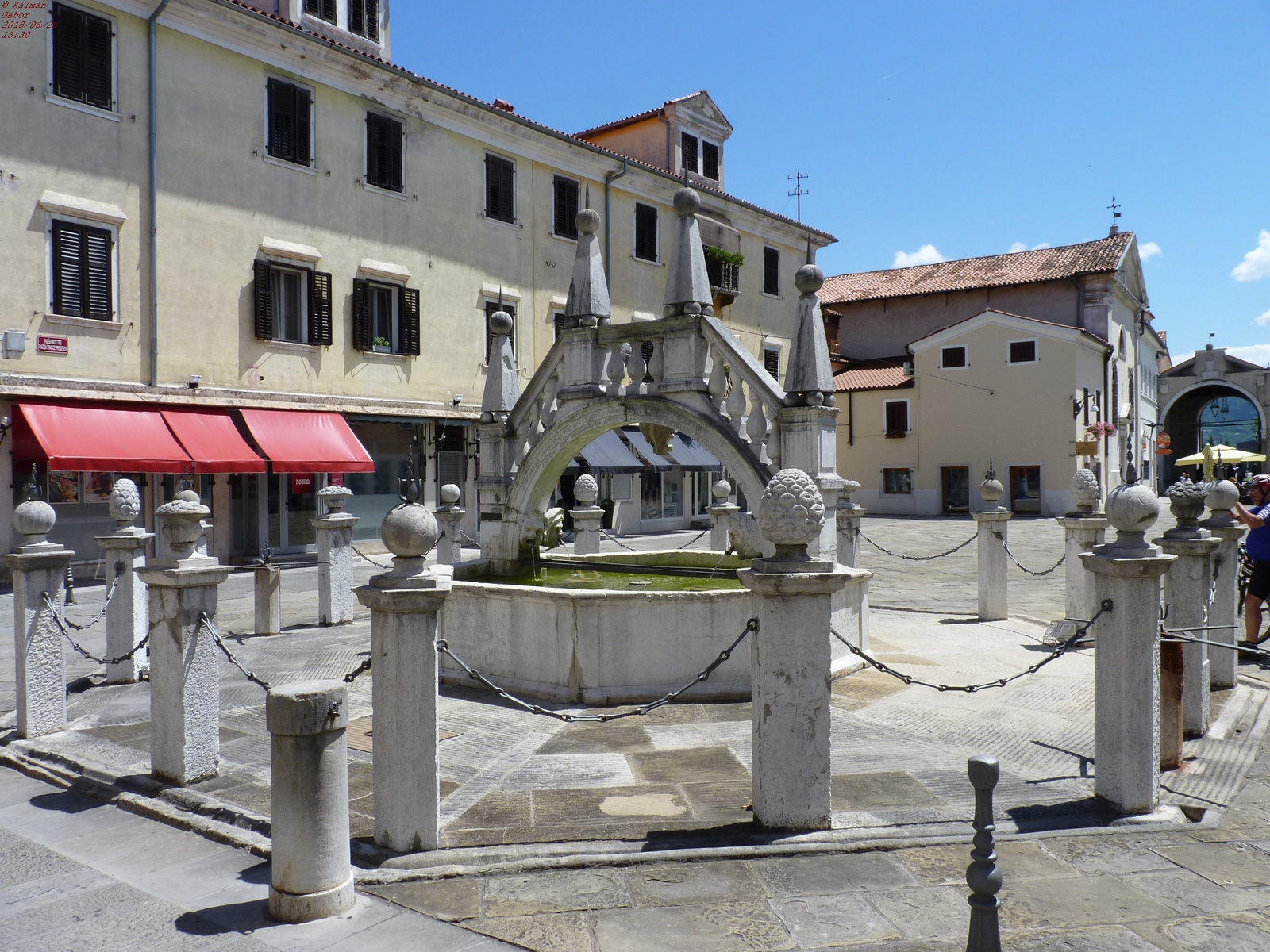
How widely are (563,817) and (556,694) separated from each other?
2281 millimetres

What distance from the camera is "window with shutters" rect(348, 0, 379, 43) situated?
20797 mm

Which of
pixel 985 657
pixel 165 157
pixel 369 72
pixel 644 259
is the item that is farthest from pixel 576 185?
pixel 985 657

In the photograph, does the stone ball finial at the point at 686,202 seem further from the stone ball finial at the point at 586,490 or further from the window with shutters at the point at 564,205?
the window with shutters at the point at 564,205

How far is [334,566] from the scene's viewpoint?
37.8 feet

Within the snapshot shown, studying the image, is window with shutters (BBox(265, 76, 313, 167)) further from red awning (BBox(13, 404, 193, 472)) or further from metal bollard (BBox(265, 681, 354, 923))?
metal bollard (BBox(265, 681, 354, 923))

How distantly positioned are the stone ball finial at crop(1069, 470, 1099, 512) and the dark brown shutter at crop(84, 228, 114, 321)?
1544cm

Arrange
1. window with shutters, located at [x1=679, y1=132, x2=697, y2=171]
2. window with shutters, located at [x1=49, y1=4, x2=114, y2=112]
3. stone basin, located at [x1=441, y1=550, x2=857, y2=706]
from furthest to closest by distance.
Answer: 1. window with shutters, located at [x1=679, y1=132, x2=697, y2=171]
2. window with shutters, located at [x1=49, y1=4, x2=114, y2=112]
3. stone basin, located at [x1=441, y1=550, x2=857, y2=706]

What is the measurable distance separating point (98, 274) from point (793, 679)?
15.7 m

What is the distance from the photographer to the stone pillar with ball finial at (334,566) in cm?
1147

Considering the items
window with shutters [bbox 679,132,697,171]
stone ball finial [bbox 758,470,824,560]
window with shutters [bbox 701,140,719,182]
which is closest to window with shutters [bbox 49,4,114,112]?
stone ball finial [bbox 758,470,824,560]

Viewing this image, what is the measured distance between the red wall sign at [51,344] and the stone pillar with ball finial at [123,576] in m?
8.83

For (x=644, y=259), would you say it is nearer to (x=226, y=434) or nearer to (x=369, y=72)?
(x=369, y=72)

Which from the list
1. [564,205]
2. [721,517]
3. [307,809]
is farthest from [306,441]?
[307,809]

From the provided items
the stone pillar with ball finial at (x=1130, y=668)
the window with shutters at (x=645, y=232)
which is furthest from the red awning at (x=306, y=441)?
the stone pillar with ball finial at (x=1130, y=668)
